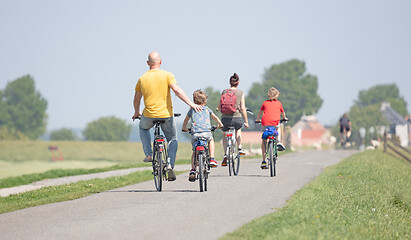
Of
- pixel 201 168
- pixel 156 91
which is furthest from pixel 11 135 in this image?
pixel 156 91

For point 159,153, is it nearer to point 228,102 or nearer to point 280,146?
point 228,102

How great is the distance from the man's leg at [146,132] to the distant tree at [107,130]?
15720cm

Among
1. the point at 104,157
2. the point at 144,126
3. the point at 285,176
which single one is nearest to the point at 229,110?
the point at 285,176

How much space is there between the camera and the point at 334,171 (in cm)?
1983

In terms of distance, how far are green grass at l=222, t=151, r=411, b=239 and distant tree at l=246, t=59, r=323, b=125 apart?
318 feet

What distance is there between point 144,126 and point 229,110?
4.15 metres

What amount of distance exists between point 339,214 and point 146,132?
13.5 feet

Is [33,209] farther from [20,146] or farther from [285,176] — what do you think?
[20,146]

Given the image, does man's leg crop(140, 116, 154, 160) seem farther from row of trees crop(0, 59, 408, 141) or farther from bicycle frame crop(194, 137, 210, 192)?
row of trees crop(0, 59, 408, 141)

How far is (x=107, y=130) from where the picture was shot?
17150cm

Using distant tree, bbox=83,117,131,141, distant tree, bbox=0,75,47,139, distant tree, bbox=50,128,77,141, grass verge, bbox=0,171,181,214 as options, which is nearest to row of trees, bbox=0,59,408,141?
distant tree, bbox=0,75,47,139

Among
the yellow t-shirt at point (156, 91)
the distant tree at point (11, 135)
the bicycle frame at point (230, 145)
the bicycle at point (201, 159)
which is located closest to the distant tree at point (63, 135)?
the distant tree at point (11, 135)

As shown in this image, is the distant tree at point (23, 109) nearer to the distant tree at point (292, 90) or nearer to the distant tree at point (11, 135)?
the distant tree at point (11, 135)

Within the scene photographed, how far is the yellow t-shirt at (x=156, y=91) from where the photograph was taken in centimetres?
1189
